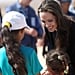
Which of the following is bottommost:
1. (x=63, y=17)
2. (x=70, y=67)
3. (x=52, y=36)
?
(x=70, y=67)

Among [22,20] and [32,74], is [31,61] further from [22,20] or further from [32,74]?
[22,20]

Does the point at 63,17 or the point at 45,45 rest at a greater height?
the point at 63,17

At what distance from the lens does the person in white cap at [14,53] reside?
2369mm

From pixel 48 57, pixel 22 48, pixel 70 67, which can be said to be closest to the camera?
pixel 48 57

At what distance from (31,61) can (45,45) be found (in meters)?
0.59

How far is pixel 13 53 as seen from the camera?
7.77ft

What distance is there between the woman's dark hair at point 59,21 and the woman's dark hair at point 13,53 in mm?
428

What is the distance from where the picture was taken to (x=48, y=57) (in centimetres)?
229

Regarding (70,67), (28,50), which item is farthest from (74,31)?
(28,50)

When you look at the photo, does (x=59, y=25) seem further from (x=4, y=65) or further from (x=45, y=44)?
(x=4, y=65)

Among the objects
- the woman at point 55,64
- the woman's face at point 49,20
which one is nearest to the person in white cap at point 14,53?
the woman at point 55,64

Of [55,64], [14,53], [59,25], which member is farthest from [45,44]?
[55,64]

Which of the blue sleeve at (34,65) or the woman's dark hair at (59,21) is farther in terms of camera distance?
the woman's dark hair at (59,21)

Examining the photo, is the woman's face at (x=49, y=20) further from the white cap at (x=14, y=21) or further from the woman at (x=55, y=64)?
the woman at (x=55, y=64)
